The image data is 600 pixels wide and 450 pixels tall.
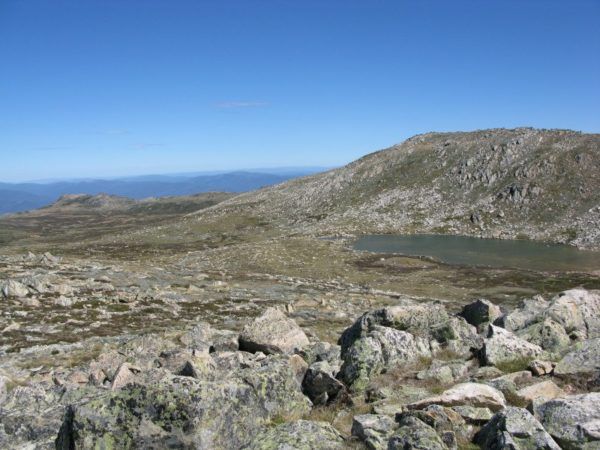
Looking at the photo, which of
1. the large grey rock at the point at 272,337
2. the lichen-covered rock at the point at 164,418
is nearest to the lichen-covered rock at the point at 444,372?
the lichen-covered rock at the point at 164,418

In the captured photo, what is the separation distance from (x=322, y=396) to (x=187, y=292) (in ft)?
132

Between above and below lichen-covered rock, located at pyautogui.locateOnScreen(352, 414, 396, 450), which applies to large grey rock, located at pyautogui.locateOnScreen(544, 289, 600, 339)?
below

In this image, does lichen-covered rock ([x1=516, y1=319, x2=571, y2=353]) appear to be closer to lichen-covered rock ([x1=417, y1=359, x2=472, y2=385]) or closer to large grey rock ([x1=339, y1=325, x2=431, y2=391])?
lichen-covered rock ([x1=417, y1=359, x2=472, y2=385])

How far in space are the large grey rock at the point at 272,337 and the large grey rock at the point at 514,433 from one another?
13.9 metres

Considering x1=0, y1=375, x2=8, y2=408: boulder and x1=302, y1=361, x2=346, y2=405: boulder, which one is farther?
x1=0, y1=375, x2=8, y2=408: boulder

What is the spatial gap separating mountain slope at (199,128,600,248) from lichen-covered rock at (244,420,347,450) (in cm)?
11605

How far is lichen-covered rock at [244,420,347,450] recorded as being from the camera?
440 inches

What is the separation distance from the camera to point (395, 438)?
1095cm

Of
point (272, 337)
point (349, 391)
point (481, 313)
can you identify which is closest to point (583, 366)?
point (349, 391)

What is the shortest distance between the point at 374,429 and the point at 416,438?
4.77 ft

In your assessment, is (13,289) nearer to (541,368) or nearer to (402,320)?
(402,320)

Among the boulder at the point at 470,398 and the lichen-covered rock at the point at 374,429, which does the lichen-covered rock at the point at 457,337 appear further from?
the lichen-covered rock at the point at 374,429

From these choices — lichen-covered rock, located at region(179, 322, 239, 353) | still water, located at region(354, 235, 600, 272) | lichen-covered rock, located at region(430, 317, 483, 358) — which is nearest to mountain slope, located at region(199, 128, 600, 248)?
still water, located at region(354, 235, 600, 272)

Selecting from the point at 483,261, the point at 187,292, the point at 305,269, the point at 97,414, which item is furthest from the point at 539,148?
the point at 97,414
